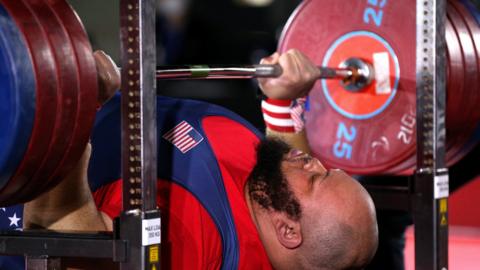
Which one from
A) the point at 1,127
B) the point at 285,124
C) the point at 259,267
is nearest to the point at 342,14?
the point at 285,124

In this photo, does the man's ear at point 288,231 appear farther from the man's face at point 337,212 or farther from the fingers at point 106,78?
the fingers at point 106,78

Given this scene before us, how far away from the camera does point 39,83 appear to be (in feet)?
5.35

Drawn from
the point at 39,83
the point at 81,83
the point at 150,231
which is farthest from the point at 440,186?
the point at 39,83

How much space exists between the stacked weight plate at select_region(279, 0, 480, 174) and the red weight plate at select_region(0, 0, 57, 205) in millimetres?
1526

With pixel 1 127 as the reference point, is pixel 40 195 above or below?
below

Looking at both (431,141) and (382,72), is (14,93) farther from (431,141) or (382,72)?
(382,72)

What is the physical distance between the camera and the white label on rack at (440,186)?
2.46 metres

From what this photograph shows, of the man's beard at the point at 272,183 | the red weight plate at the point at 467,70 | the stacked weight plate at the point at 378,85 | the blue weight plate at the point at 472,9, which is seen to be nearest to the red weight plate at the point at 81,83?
the man's beard at the point at 272,183

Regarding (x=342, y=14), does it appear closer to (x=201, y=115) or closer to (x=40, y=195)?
(x=201, y=115)

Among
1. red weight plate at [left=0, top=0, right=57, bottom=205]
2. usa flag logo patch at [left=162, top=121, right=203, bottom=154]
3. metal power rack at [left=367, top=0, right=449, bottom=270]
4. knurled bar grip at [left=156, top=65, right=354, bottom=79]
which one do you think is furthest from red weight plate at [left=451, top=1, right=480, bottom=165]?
red weight plate at [left=0, top=0, right=57, bottom=205]

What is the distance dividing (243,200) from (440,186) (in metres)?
0.63

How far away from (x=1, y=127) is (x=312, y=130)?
1.74m

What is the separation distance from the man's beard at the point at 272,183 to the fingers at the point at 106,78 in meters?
0.47

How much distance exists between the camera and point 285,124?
2732 millimetres
